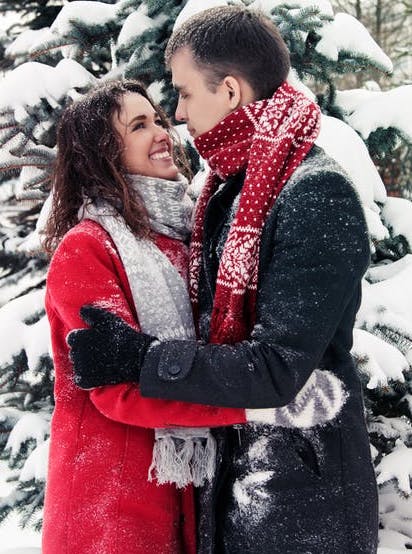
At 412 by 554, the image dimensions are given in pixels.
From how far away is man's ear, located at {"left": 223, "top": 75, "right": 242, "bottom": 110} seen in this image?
1.67 m

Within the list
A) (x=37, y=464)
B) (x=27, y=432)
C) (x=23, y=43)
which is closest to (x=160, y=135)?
(x=37, y=464)

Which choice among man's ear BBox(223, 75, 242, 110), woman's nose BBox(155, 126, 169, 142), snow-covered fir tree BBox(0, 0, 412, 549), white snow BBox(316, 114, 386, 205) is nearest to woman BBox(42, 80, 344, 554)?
woman's nose BBox(155, 126, 169, 142)

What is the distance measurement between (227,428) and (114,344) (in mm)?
411

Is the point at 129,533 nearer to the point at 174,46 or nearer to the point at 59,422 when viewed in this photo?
the point at 59,422

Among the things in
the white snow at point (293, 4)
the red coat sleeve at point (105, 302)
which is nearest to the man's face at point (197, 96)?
the red coat sleeve at point (105, 302)

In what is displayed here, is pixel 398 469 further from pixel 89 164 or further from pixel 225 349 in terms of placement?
pixel 89 164

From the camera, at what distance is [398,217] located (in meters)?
3.02

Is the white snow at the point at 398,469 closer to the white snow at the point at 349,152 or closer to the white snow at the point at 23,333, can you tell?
the white snow at the point at 349,152

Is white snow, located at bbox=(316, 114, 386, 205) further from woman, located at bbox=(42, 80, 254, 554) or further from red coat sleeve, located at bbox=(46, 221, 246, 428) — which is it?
red coat sleeve, located at bbox=(46, 221, 246, 428)

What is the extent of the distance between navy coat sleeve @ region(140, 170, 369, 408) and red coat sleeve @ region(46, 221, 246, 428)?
0.27ft

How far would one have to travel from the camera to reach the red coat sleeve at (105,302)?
153 centimetres

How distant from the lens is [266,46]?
1.67 metres

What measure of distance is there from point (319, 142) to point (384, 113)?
1.84 feet

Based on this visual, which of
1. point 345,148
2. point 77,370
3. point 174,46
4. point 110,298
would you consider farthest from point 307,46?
point 77,370
